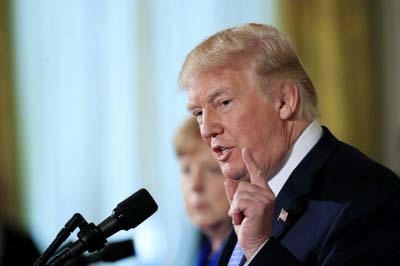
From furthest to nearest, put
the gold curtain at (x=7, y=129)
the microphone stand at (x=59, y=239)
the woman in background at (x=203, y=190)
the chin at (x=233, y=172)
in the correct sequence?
the gold curtain at (x=7, y=129)
the woman in background at (x=203, y=190)
the chin at (x=233, y=172)
the microphone stand at (x=59, y=239)

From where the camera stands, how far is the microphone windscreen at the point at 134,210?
1.98 m

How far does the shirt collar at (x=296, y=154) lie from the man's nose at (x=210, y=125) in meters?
0.19

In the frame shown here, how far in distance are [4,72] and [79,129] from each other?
55 cm

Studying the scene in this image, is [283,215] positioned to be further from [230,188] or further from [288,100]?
[288,100]

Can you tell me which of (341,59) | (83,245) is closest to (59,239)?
(83,245)

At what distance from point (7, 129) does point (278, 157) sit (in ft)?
10.2

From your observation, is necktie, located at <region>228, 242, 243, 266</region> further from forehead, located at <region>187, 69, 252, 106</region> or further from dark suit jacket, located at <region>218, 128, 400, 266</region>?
forehead, located at <region>187, 69, 252, 106</region>

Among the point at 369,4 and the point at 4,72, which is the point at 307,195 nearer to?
the point at 4,72

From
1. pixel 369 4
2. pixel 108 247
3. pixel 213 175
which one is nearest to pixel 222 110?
pixel 108 247

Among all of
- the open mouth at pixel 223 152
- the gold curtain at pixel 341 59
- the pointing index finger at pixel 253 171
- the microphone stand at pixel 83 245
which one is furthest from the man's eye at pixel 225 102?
the gold curtain at pixel 341 59

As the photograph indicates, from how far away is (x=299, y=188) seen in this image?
2.13m

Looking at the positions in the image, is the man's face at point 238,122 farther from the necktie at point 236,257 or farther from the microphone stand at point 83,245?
the microphone stand at point 83,245

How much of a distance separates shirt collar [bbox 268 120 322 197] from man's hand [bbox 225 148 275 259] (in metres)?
0.28

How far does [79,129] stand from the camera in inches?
203
